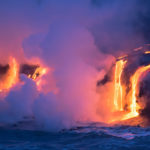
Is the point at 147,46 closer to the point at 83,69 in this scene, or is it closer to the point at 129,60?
the point at 129,60

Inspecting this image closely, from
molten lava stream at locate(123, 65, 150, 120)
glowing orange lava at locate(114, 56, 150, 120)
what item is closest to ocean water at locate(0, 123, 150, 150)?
molten lava stream at locate(123, 65, 150, 120)

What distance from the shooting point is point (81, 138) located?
777cm

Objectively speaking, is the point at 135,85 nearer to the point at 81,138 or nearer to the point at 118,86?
the point at 118,86

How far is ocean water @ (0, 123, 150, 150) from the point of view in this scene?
6915 millimetres

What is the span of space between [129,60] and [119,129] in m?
3.85

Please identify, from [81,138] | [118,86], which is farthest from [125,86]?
[81,138]

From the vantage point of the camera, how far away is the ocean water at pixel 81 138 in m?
6.91

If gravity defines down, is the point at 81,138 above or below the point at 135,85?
below

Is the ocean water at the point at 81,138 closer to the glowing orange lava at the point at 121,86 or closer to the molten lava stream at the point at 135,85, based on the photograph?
the molten lava stream at the point at 135,85

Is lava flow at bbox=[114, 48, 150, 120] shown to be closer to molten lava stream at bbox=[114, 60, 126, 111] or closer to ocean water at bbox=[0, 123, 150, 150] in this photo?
molten lava stream at bbox=[114, 60, 126, 111]

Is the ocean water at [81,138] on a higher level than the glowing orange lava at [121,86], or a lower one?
lower

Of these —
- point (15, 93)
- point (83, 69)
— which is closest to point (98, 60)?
point (83, 69)

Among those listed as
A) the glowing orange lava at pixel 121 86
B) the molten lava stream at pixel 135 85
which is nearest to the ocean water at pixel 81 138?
the molten lava stream at pixel 135 85

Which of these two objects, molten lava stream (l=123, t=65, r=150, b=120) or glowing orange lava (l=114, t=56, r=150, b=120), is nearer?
molten lava stream (l=123, t=65, r=150, b=120)
